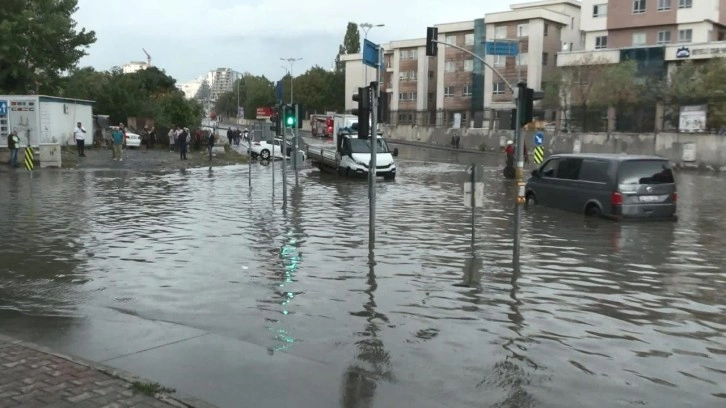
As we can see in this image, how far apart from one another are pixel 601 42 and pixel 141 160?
48603 millimetres

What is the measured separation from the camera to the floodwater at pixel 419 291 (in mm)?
A: 6102

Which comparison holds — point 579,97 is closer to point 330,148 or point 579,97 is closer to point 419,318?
point 330,148

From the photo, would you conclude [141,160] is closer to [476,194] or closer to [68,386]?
[476,194]

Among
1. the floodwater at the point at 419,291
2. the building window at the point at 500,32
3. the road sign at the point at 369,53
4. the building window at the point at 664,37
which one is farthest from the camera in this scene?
the building window at the point at 500,32

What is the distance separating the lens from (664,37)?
208 feet

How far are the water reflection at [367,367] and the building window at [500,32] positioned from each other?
70117 mm

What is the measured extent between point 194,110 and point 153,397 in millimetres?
57304

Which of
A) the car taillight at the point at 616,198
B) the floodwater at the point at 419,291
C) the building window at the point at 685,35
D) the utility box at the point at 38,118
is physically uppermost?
the building window at the point at 685,35

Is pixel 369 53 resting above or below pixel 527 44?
below

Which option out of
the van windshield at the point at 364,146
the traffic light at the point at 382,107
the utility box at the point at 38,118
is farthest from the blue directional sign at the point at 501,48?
the traffic light at the point at 382,107

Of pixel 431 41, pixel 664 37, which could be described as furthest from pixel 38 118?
pixel 664 37

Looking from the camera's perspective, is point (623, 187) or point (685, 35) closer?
point (623, 187)

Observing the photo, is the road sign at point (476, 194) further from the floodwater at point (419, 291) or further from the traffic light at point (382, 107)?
the traffic light at point (382, 107)

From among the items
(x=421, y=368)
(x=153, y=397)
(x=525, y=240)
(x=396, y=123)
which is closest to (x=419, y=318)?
(x=421, y=368)
